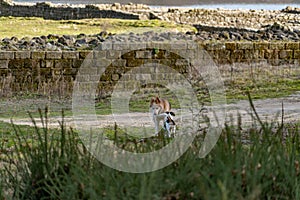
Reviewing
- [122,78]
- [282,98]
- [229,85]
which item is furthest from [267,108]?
[122,78]

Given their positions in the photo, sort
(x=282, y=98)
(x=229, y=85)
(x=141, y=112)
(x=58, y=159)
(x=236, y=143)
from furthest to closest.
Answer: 1. (x=229, y=85)
2. (x=282, y=98)
3. (x=141, y=112)
4. (x=58, y=159)
5. (x=236, y=143)

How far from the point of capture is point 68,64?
33.3ft

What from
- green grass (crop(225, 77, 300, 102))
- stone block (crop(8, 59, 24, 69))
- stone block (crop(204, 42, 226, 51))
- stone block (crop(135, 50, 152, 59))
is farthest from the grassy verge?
stone block (crop(204, 42, 226, 51))

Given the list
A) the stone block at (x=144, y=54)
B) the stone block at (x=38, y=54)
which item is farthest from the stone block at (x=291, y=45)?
the stone block at (x=38, y=54)

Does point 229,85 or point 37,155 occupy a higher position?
point 37,155

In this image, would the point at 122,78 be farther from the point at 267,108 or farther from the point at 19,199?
the point at 19,199

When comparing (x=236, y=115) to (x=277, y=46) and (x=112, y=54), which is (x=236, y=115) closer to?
(x=112, y=54)

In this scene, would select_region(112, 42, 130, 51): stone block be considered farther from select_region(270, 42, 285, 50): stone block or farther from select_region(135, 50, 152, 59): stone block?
select_region(270, 42, 285, 50): stone block

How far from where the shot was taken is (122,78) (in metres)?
10.2

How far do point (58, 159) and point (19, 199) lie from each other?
32 cm

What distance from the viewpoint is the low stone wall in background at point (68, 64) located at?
1002 cm

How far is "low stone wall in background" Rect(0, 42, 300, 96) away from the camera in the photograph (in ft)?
32.9

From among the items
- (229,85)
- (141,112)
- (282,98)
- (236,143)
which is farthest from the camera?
(229,85)

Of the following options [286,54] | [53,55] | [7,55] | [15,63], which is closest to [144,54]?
[53,55]
